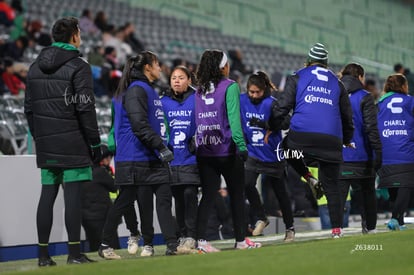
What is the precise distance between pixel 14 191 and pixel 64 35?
3.60m

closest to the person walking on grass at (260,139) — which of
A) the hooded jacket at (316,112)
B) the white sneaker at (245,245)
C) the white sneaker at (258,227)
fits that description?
the white sneaker at (258,227)

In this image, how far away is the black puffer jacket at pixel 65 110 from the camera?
735cm

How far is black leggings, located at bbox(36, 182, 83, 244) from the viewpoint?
7.36 meters

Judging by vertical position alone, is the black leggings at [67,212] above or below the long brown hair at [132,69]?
below

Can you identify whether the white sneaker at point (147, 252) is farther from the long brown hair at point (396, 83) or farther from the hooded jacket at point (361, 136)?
the long brown hair at point (396, 83)

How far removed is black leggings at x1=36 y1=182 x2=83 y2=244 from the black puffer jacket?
0.20 meters

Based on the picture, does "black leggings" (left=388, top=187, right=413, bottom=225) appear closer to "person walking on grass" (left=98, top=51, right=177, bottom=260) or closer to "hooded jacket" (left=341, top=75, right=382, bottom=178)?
"hooded jacket" (left=341, top=75, right=382, bottom=178)

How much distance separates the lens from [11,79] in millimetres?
16281

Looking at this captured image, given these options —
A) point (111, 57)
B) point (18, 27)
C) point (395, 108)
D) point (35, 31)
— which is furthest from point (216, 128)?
point (35, 31)

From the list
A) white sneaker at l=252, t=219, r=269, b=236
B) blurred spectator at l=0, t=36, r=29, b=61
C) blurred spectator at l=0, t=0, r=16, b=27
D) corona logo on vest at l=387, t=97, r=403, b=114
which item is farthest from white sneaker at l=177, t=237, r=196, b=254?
blurred spectator at l=0, t=0, r=16, b=27

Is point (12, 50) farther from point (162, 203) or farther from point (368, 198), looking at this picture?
point (162, 203)

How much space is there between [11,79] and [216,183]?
8.77m

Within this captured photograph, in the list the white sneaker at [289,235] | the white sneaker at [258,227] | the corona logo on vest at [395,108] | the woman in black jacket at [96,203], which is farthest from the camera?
the woman in black jacket at [96,203]

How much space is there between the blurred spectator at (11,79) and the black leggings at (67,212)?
8.99 meters
